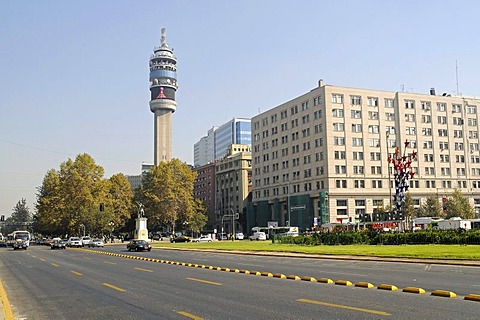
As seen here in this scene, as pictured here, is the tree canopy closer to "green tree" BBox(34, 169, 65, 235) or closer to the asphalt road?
"green tree" BBox(34, 169, 65, 235)

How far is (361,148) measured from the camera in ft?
343

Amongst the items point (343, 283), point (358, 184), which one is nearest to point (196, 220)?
point (358, 184)

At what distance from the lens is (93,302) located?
14672 millimetres

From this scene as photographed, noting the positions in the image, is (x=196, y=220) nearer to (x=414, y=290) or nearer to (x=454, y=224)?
(x=454, y=224)

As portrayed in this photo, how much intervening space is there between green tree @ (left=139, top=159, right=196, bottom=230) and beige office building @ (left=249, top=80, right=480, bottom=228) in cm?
1973

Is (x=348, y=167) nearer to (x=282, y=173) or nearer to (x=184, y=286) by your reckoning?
(x=282, y=173)

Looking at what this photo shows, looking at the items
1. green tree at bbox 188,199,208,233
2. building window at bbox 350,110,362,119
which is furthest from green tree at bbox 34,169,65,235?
building window at bbox 350,110,362,119

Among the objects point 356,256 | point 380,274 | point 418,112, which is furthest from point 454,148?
point 380,274

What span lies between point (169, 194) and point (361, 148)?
42.2 m

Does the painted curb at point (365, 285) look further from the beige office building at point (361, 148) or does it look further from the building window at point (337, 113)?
the building window at point (337, 113)

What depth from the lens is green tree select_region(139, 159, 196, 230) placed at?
370ft

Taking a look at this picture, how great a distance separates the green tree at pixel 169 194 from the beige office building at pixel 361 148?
19.7 m

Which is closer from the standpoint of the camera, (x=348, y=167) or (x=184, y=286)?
(x=184, y=286)

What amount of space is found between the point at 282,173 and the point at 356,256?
267ft
